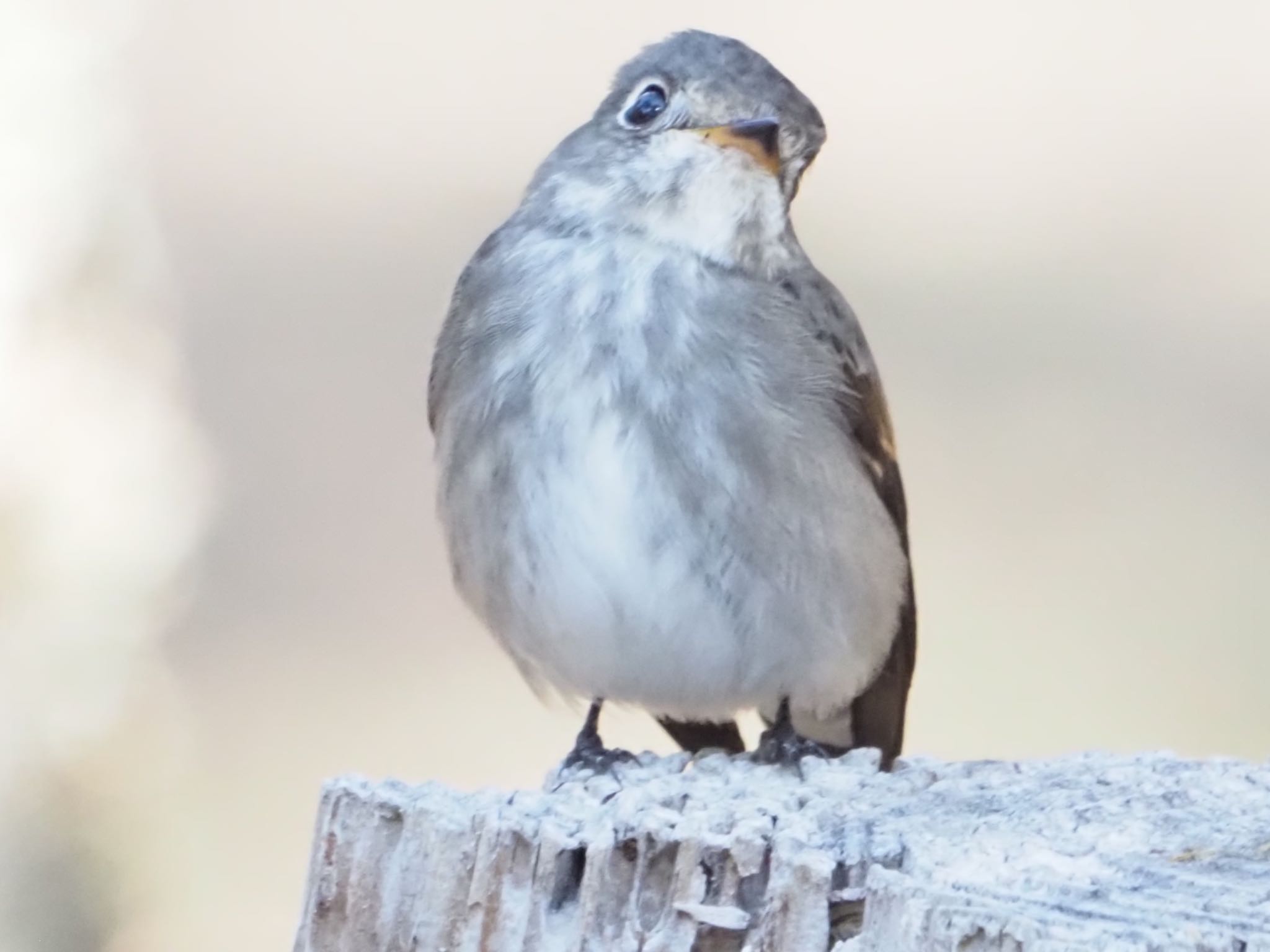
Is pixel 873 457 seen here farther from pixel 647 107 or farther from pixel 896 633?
pixel 647 107

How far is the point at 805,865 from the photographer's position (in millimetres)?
1587

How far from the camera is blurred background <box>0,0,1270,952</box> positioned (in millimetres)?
4453

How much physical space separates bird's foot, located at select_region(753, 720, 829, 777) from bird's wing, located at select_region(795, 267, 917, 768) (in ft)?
0.38

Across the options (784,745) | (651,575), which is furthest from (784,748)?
(651,575)

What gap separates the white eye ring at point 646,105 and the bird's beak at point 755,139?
0.12 metres

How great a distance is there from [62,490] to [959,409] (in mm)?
2183

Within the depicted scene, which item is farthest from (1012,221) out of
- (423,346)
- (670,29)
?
(423,346)

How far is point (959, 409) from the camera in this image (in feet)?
14.8

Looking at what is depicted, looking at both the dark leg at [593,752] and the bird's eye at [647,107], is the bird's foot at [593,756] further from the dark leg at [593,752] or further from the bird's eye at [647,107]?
the bird's eye at [647,107]

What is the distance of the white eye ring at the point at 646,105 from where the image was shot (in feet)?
8.71

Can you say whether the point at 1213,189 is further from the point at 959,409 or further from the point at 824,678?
the point at 824,678

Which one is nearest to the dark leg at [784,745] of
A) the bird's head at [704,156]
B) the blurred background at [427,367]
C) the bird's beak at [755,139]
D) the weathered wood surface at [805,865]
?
the weathered wood surface at [805,865]

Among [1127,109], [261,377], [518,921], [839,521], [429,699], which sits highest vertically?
[1127,109]

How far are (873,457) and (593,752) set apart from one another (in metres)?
0.62
